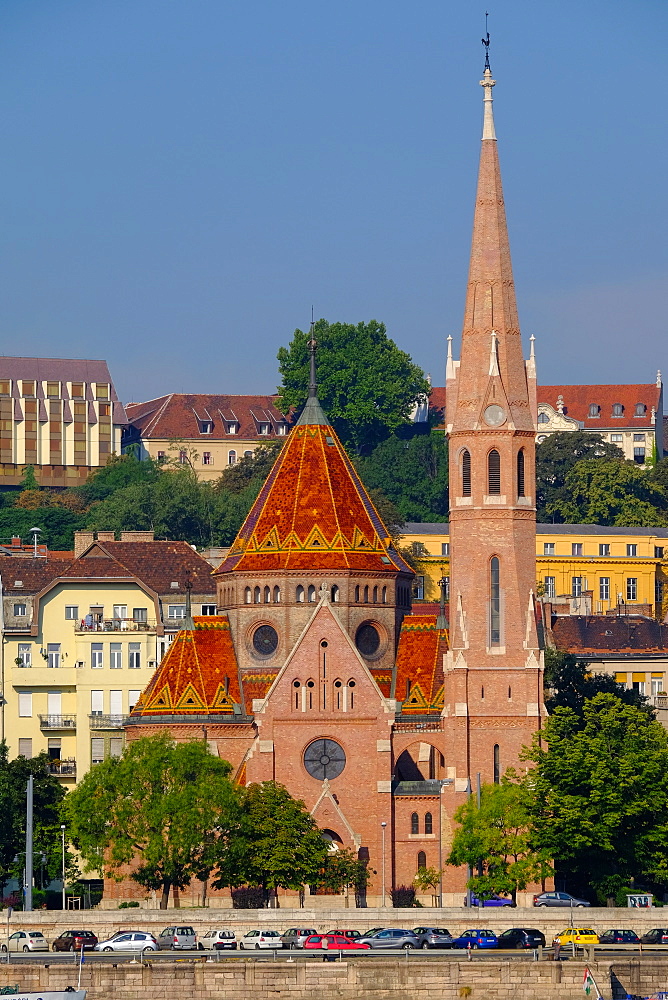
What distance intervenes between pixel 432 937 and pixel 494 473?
99.7 ft

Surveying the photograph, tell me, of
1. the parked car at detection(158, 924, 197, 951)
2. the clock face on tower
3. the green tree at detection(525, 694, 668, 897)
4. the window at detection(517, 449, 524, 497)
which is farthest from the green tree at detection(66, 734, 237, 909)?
the clock face on tower

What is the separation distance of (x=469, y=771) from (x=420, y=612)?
41557mm

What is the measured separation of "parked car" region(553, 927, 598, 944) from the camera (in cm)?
10588

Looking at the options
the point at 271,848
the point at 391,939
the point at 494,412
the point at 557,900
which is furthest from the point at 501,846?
the point at 494,412

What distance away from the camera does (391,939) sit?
350 feet

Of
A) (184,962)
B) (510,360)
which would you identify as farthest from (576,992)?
(510,360)

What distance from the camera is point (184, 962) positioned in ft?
335

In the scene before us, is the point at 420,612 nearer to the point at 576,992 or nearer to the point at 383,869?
the point at 383,869

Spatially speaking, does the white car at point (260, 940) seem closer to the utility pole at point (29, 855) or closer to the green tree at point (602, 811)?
the utility pole at point (29, 855)

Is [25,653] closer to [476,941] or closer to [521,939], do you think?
[476,941]

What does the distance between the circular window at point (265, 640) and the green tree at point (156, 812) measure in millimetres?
10730

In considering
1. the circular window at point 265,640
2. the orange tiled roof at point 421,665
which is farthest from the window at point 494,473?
the circular window at point 265,640

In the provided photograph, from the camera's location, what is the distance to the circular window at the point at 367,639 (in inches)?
5389

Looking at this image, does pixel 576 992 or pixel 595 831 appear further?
pixel 595 831
